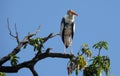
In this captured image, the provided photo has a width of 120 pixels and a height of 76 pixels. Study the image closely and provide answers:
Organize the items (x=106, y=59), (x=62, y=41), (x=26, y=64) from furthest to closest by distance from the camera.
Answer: (x=62, y=41)
(x=26, y=64)
(x=106, y=59)

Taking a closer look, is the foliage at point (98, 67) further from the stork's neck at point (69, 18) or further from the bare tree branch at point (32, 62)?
the stork's neck at point (69, 18)

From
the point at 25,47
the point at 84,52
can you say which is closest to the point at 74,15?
the point at 25,47

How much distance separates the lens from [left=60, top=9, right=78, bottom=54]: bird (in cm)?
1391

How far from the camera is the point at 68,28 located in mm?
14258

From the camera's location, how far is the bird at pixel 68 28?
13.9m

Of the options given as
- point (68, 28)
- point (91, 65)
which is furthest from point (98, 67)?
point (68, 28)

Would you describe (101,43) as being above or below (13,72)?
above

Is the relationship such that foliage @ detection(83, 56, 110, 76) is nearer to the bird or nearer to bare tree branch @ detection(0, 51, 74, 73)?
bare tree branch @ detection(0, 51, 74, 73)

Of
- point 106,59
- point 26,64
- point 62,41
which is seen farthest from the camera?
point 62,41

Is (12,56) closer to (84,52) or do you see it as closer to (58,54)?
(58,54)

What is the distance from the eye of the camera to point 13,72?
11117 millimetres

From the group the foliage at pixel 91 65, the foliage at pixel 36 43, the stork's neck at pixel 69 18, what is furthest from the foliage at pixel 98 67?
the stork's neck at pixel 69 18

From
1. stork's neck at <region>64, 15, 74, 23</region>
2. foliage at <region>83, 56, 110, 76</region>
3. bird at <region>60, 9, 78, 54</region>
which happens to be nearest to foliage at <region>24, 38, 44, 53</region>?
foliage at <region>83, 56, 110, 76</region>

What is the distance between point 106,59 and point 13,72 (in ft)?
7.94
